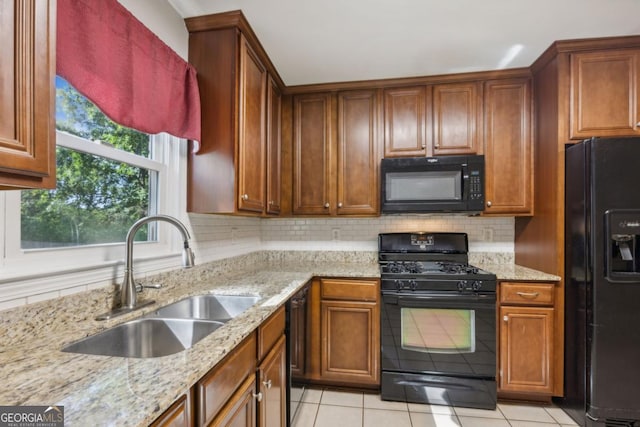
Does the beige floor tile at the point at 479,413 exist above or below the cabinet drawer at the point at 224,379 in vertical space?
below

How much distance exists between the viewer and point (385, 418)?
1983 mm

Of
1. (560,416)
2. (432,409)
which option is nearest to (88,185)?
(432,409)

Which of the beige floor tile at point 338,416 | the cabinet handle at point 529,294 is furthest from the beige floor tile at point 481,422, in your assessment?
the cabinet handle at point 529,294

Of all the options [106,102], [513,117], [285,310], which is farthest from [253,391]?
[513,117]

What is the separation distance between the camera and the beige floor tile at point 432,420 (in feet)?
6.27

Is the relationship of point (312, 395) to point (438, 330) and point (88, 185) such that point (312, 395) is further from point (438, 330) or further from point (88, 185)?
point (88, 185)

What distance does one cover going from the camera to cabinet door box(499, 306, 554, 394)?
2098 mm

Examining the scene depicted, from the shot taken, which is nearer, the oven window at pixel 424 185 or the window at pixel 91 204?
the window at pixel 91 204

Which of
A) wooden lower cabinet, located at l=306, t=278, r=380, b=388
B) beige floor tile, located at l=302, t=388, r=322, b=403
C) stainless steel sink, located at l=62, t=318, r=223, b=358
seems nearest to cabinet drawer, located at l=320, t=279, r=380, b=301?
wooden lower cabinet, located at l=306, t=278, r=380, b=388

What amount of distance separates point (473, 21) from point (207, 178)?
179 cm

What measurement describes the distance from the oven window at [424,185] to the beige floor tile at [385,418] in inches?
58.0

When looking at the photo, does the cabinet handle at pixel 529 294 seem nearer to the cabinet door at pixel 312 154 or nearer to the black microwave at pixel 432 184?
the black microwave at pixel 432 184

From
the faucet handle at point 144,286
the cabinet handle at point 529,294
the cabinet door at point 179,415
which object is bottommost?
the cabinet handle at point 529,294

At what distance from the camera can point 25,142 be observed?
0.70 meters
